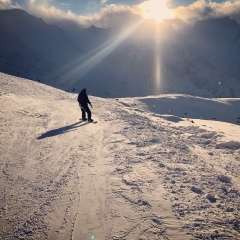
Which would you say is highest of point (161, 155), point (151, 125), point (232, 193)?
point (151, 125)

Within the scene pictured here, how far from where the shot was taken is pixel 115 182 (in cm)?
741

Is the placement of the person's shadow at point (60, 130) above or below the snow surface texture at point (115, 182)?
above

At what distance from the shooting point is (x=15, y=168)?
814 cm

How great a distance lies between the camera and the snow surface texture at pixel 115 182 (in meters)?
5.55

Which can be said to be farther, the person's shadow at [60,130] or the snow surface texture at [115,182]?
the person's shadow at [60,130]

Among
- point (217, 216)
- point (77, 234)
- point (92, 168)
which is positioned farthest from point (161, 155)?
point (77, 234)

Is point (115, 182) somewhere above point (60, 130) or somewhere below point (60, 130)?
below

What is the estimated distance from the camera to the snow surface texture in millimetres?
5551

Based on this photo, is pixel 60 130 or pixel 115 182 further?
pixel 60 130

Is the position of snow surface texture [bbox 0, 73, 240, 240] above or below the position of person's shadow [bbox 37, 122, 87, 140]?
below

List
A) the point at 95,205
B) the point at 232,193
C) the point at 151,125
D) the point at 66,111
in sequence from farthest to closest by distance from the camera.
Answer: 1. the point at 66,111
2. the point at 151,125
3. the point at 232,193
4. the point at 95,205

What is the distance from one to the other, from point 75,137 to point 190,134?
6.24 meters

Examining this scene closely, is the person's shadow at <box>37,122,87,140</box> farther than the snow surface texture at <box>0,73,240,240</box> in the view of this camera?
Yes

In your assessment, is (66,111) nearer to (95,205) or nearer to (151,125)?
(151,125)
